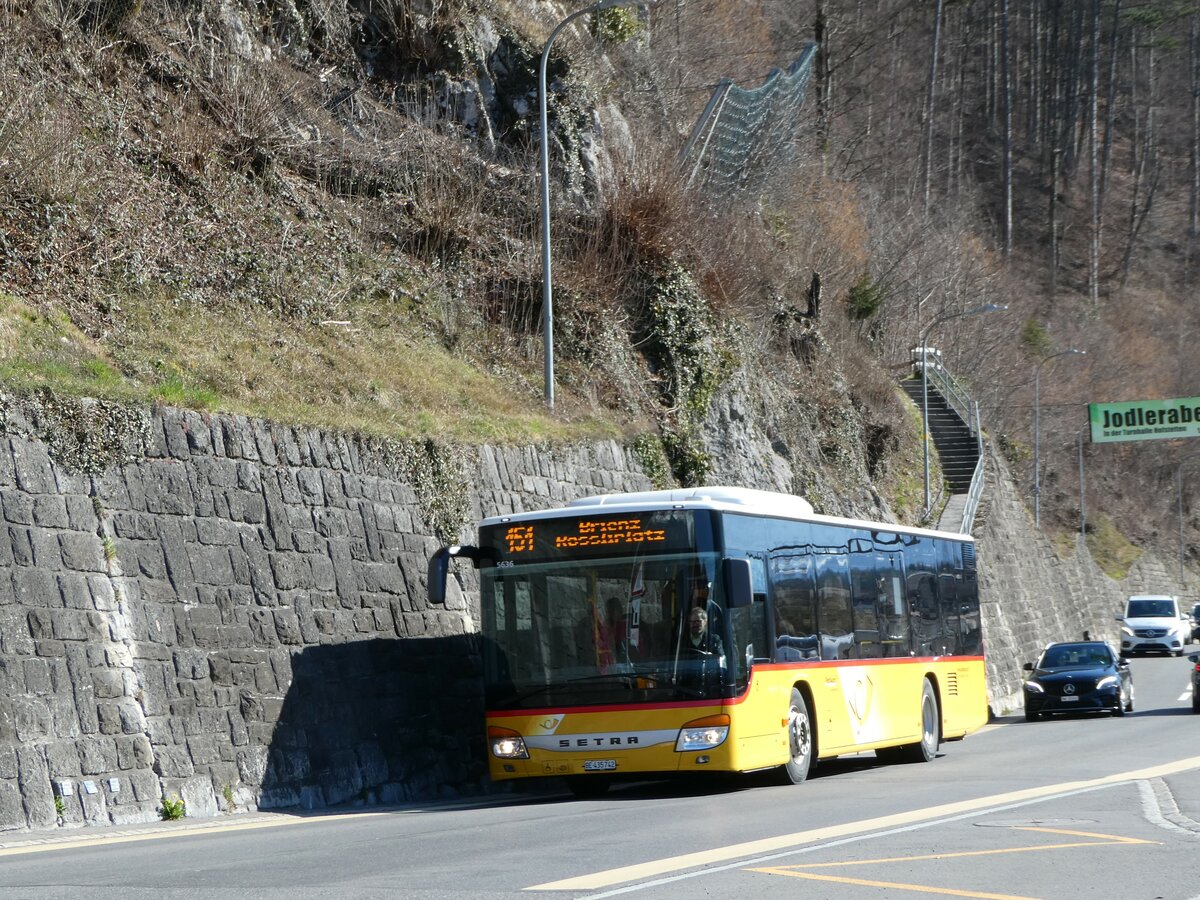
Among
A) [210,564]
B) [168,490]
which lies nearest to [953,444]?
[210,564]

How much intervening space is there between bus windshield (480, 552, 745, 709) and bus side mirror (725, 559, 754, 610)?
155mm

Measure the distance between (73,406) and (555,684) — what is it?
207 inches

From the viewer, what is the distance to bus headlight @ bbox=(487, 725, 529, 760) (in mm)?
14945

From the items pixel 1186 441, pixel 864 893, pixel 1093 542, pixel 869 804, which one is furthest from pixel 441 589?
pixel 1186 441

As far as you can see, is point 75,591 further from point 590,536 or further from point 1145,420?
point 1145,420

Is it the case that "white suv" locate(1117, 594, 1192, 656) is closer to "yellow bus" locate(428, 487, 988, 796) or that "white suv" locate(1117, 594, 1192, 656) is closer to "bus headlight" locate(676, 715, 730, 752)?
"yellow bus" locate(428, 487, 988, 796)

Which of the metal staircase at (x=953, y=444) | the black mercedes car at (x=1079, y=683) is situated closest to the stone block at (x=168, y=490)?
the black mercedes car at (x=1079, y=683)

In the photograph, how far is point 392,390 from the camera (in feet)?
74.9

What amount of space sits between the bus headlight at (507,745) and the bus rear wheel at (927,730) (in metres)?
7.07

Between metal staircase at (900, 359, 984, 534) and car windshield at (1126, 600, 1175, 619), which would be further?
car windshield at (1126, 600, 1175, 619)

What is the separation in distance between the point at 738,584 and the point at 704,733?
4.69 feet

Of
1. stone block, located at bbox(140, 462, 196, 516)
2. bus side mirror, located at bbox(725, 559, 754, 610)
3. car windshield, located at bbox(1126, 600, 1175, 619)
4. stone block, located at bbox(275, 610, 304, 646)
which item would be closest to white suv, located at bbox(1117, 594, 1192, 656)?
car windshield, located at bbox(1126, 600, 1175, 619)

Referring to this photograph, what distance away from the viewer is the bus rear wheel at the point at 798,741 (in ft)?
52.6

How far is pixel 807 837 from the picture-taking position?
10.9m
